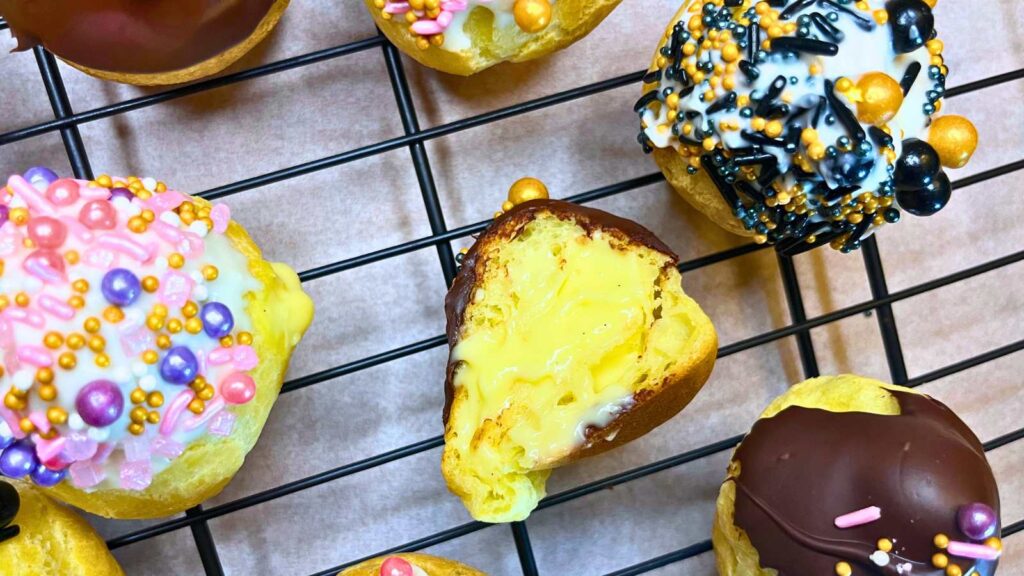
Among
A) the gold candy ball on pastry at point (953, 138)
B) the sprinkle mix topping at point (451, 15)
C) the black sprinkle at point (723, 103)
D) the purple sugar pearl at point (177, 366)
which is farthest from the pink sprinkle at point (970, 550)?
the purple sugar pearl at point (177, 366)

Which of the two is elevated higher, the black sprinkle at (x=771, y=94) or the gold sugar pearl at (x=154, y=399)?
the black sprinkle at (x=771, y=94)

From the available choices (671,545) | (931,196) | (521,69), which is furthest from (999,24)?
(671,545)

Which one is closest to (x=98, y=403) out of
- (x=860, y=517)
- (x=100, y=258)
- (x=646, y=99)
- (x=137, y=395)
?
(x=137, y=395)

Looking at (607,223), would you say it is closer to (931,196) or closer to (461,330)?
(461,330)

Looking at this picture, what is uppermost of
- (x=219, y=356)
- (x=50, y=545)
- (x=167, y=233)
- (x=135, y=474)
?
(x=167, y=233)

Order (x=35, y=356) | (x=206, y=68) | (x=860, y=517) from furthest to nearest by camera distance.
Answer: (x=206, y=68)
(x=860, y=517)
(x=35, y=356)

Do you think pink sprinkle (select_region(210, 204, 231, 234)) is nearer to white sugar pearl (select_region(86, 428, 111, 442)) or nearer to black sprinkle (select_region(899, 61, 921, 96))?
white sugar pearl (select_region(86, 428, 111, 442))

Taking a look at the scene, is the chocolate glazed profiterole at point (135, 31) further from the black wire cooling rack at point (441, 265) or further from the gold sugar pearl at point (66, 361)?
the gold sugar pearl at point (66, 361)

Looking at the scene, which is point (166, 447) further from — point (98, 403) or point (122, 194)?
point (122, 194)
